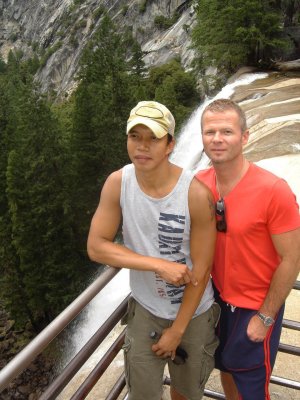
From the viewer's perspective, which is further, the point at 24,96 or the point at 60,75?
the point at 60,75

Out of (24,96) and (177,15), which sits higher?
(177,15)

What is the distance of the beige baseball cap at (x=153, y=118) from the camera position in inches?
83.0

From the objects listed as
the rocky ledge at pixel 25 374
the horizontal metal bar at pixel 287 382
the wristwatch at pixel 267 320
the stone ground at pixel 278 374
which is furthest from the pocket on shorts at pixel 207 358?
the rocky ledge at pixel 25 374

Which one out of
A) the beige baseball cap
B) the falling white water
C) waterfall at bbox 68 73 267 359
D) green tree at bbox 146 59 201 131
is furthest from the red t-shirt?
green tree at bbox 146 59 201 131

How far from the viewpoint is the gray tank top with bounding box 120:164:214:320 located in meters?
2.19

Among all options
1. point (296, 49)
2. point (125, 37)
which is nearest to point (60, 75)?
point (125, 37)

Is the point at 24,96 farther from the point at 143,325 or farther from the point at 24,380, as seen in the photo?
the point at 143,325

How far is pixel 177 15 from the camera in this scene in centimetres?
5762

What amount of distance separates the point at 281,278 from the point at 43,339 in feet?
4.31

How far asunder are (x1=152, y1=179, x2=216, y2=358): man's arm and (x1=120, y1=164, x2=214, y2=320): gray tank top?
5 centimetres

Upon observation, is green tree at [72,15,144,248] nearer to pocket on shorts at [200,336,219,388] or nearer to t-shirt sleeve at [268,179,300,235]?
pocket on shorts at [200,336,219,388]

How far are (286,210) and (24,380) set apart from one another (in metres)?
16.6

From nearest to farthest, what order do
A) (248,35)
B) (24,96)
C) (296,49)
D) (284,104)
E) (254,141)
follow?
(254,141) < (284,104) < (24,96) < (248,35) < (296,49)

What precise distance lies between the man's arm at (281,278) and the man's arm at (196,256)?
14.6 inches
